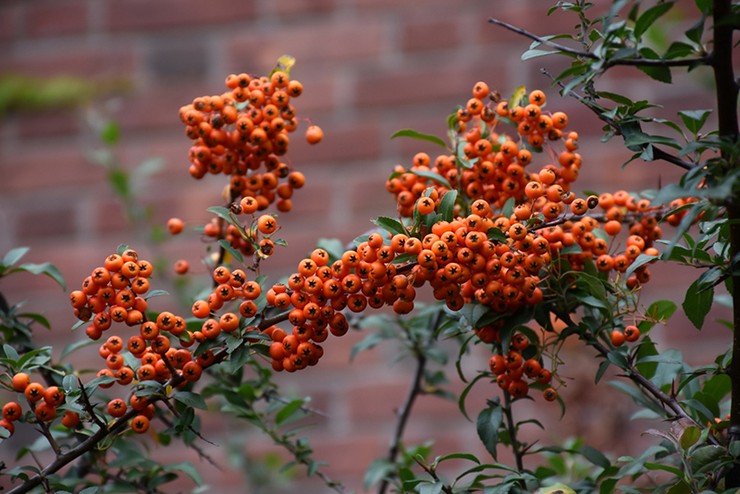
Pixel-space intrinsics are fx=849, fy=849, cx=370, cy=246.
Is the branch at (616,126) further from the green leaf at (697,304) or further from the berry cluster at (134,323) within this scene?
the berry cluster at (134,323)

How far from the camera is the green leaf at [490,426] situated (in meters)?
0.76

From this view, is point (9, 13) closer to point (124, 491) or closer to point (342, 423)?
point (342, 423)

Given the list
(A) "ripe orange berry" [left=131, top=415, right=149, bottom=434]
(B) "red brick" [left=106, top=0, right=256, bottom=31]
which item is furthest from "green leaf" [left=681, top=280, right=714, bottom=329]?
(B) "red brick" [left=106, top=0, right=256, bottom=31]

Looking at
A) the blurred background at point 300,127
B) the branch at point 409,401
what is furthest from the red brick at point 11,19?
the branch at point 409,401

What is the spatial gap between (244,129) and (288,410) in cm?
31

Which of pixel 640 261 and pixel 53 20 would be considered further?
pixel 53 20

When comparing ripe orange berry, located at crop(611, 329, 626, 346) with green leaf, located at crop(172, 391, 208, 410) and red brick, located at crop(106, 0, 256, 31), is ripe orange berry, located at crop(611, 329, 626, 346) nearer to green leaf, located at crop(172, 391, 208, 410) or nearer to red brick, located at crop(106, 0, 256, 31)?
green leaf, located at crop(172, 391, 208, 410)

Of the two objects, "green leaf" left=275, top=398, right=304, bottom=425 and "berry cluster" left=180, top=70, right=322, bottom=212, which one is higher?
"berry cluster" left=180, top=70, right=322, bottom=212

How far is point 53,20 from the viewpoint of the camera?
82.4 inches

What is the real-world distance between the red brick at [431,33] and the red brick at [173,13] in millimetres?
377

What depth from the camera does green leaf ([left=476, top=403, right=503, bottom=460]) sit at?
0.76 meters

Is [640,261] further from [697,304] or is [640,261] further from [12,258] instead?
[12,258]

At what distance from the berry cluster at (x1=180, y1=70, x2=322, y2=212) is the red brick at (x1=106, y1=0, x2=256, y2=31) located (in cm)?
131

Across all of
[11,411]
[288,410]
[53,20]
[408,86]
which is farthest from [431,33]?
[11,411]
